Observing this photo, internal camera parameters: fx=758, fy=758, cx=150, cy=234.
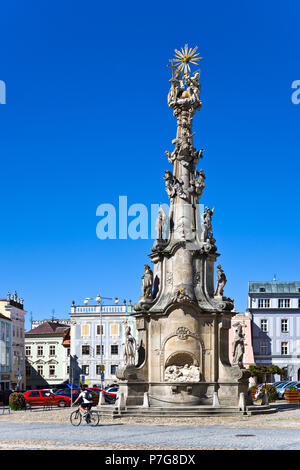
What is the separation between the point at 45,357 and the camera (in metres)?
Result: 101

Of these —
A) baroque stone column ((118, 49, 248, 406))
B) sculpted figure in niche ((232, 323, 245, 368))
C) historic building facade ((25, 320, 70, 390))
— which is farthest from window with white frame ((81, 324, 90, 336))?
sculpted figure in niche ((232, 323, 245, 368))

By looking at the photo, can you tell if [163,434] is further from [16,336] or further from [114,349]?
[16,336]

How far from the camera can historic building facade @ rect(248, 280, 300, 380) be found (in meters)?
89.0

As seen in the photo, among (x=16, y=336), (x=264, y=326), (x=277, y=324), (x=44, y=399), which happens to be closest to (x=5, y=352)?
(x=16, y=336)

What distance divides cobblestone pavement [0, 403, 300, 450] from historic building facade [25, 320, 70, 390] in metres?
69.1

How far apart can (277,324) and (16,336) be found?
32.0 meters

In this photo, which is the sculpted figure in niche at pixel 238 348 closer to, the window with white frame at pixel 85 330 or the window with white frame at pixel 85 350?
the window with white frame at pixel 85 350

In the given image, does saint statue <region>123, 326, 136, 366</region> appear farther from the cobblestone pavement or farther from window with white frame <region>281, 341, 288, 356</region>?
window with white frame <region>281, 341, 288, 356</region>

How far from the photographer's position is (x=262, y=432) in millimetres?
22891

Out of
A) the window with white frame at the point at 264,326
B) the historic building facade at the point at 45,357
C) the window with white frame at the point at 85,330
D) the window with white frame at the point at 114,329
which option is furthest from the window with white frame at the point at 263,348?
the historic building facade at the point at 45,357

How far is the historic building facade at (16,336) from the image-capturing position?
90.9m

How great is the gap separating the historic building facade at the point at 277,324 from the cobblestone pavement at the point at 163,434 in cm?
5911

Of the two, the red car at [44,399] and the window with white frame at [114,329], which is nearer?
the red car at [44,399]
